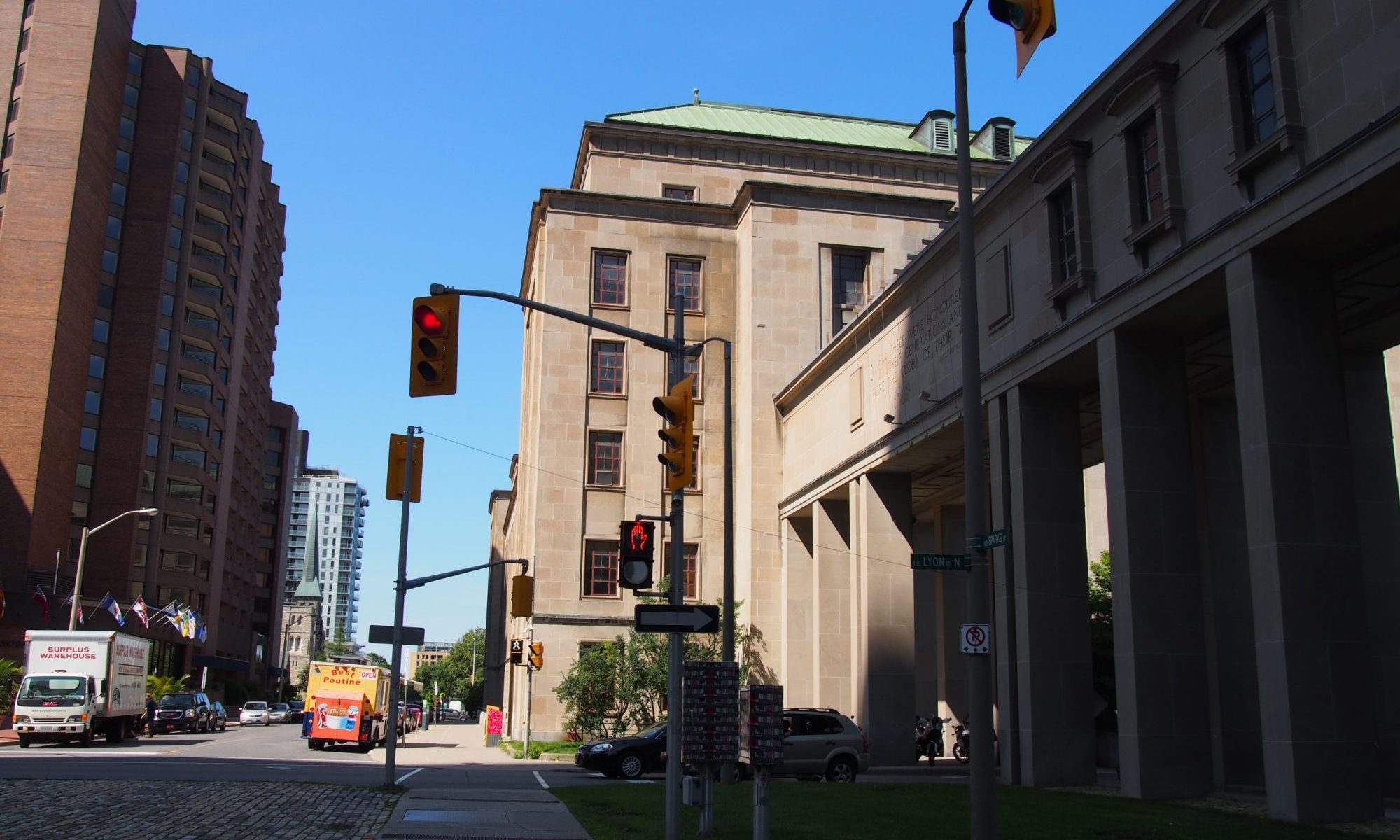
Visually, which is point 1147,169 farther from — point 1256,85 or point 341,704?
point 341,704

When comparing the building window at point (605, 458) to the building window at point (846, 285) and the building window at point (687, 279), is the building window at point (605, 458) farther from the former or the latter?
the building window at point (846, 285)

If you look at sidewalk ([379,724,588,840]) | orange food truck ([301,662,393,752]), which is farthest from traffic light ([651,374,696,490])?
orange food truck ([301,662,393,752])

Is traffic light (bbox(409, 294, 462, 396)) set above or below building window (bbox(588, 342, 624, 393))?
below

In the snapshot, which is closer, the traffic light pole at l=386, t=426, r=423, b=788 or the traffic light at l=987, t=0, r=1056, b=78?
the traffic light at l=987, t=0, r=1056, b=78

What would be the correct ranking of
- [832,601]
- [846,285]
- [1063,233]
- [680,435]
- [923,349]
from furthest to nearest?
[846,285]
[832,601]
[923,349]
[1063,233]
[680,435]

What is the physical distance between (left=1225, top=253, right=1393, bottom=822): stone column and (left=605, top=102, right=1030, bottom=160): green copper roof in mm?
36164

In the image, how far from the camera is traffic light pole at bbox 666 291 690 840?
1434 cm

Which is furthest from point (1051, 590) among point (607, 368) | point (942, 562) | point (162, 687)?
point (162, 687)

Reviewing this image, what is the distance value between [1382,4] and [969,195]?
23.9 feet

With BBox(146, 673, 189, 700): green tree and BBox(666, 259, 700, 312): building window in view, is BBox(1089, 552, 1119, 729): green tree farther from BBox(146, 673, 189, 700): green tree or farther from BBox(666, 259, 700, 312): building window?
BBox(146, 673, 189, 700): green tree

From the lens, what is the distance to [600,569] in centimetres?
4609

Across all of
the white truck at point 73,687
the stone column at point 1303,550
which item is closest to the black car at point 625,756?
the stone column at point 1303,550

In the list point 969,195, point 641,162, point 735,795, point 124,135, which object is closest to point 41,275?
point 124,135

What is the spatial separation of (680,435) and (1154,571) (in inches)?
468
